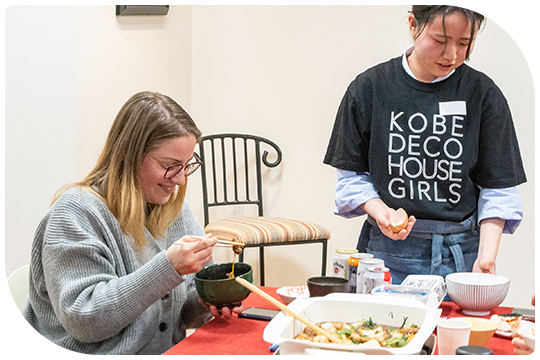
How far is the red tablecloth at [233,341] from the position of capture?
985 millimetres

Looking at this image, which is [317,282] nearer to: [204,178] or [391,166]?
[391,166]

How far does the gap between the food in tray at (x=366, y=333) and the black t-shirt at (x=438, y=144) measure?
0.58 metres

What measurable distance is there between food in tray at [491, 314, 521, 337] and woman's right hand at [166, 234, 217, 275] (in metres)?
0.63

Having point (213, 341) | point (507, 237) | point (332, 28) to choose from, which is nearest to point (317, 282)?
point (213, 341)

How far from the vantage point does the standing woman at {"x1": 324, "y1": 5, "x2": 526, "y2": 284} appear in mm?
1469

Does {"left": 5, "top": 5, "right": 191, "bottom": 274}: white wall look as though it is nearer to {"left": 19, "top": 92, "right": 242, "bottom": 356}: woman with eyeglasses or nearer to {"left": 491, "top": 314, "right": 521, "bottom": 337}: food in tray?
{"left": 19, "top": 92, "right": 242, "bottom": 356}: woman with eyeglasses

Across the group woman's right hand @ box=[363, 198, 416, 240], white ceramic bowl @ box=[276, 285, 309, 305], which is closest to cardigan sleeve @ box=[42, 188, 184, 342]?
white ceramic bowl @ box=[276, 285, 309, 305]

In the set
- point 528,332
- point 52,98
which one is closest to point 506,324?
point 528,332

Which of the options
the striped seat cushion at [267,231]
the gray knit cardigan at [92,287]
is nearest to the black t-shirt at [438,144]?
the gray knit cardigan at [92,287]

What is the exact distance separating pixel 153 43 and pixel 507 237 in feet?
7.42

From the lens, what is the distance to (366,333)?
95cm

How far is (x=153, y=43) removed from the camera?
9.91 ft

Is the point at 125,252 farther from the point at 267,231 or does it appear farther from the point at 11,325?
the point at 267,231

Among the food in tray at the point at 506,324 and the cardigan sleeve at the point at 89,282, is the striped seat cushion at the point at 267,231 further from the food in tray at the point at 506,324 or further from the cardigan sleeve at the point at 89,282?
the food in tray at the point at 506,324
